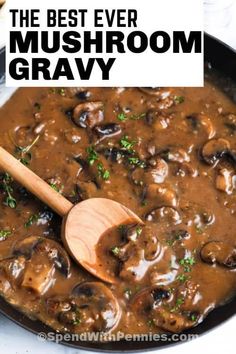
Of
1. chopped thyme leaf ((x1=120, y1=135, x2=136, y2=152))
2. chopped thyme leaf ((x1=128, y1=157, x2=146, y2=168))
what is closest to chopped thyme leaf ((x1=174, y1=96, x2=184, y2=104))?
chopped thyme leaf ((x1=120, y1=135, x2=136, y2=152))

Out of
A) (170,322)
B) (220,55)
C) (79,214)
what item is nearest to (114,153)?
(79,214)

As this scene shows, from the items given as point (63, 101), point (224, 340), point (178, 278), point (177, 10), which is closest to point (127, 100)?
point (63, 101)

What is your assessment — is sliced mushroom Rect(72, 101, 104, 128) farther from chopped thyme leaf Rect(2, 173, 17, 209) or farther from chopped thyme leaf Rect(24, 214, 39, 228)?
chopped thyme leaf Rect(24, 214, 39, 228)

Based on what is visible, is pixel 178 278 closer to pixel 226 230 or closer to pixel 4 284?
pixel 226 230

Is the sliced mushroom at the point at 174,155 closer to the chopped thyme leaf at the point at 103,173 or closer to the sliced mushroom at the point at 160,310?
the chopped thyme leaf at the point at 103,173

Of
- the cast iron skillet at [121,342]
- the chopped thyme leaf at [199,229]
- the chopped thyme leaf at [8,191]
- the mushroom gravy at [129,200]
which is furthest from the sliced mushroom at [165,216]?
the chopped thyme leaf at [8,191]
